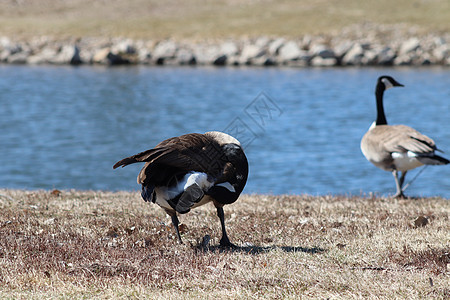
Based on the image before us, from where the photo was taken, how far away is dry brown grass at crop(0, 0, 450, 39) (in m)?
78.0

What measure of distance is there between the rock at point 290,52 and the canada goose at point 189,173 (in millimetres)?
57525

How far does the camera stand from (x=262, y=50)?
65750 millimetres

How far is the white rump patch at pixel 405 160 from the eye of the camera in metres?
12.5

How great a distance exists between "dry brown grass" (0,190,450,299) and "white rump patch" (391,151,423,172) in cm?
138

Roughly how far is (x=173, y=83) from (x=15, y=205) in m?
44.4

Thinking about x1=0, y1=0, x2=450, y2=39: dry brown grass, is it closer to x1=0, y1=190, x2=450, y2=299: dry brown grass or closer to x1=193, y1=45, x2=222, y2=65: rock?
x1=193, y1=45, x2=222, y2=65: rock

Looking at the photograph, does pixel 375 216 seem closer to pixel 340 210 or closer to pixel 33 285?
pixel 340 210

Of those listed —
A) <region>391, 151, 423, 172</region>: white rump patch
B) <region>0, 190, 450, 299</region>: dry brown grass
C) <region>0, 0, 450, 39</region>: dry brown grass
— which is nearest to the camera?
<region>0, 190, 450, 299</region>: dry brown grass

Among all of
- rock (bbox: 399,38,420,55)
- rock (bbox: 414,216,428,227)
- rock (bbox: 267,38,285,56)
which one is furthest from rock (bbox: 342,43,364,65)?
rock (bbox: 414,216,428,227)

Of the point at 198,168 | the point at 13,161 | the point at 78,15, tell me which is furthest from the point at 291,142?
the point at 78,15

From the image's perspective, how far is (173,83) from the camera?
2156 inches

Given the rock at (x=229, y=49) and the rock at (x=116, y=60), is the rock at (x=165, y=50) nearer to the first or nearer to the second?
the rock at (x=116, y=60)

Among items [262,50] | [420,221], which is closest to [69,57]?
[262,50]

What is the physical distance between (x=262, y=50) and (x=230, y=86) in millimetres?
16105
